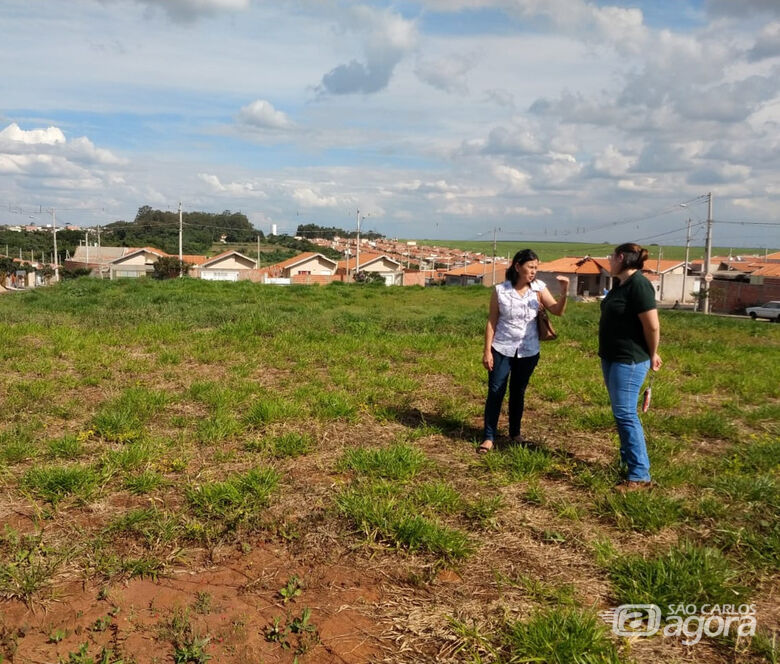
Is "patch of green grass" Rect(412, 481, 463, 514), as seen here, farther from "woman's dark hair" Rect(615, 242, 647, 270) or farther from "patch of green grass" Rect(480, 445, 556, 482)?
"woman's dark hair" Rect(615, 242, 647, 270)

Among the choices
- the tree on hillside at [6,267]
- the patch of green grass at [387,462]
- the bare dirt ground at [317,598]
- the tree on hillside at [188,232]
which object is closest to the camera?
the bare dirt ground at [317,598]

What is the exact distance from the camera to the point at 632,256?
406cm

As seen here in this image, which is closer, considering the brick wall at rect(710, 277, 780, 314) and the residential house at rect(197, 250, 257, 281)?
the brick wall at rect(710, 277, 780, 314)

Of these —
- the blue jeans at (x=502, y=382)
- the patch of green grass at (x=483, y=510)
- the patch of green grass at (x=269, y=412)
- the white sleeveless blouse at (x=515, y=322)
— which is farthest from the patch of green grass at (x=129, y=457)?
the white sleeveless blouse at (x=515, y=322)

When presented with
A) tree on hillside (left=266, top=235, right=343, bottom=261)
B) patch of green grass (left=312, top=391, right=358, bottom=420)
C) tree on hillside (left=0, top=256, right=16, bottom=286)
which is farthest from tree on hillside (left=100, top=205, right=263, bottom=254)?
patch of green grass (left=312, top=391, right=358, bottom=420)

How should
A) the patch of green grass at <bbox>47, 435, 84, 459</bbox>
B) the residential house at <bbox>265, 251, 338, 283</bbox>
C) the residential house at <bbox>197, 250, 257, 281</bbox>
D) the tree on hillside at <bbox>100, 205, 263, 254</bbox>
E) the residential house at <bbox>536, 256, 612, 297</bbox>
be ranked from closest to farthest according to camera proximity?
1. the patch of green grass at <bbox>47, 435, 84, 459</bbox>
2. the residential house at <bbox>197, 250, 257, 281</bbox>
3. the residential house at <bbox>265, 251, 338, 283</bbox>
4. the residential house at <bbox>536, 256, 612, 297</bbox>
5. the tree on hillside at <bbox>100, 205, 263, 254</bbox>

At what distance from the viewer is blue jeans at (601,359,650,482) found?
→ 13.3 ft

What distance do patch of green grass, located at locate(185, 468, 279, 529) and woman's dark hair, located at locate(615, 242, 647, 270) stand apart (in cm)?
289

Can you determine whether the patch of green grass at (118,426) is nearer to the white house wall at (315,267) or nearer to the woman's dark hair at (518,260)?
the woman's dark hair at (518,260)

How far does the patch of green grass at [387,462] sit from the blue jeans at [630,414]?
1.45 metres

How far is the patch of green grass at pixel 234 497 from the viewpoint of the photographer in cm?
357

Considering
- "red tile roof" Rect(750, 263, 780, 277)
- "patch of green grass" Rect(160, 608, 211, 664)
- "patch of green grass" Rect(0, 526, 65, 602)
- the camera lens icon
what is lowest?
"patch of green grass" Rect(160, 608, 211, 664)

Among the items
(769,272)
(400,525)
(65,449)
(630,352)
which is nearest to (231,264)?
→ (769,272)

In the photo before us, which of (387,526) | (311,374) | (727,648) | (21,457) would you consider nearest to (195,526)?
(387,526)
